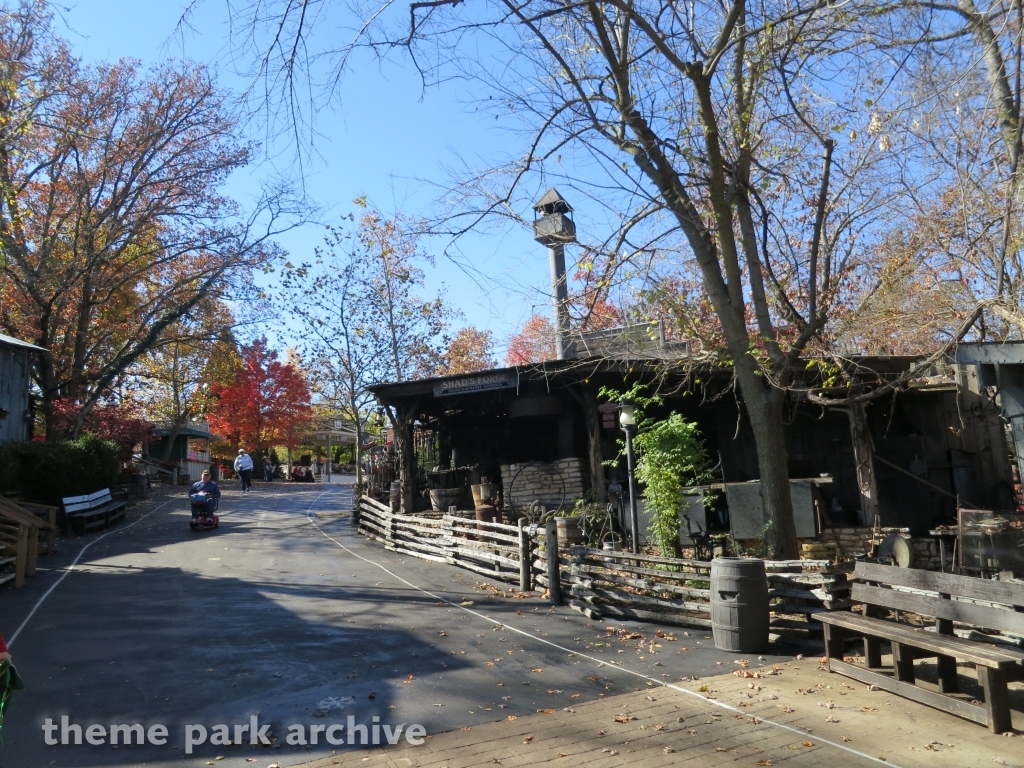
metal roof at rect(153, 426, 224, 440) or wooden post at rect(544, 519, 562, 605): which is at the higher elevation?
metal roof at rect(153, 426, 224, 440)

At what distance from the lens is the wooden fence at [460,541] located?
37.6 ft

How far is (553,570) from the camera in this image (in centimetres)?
1007

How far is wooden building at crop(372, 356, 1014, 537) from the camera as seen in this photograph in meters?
13.5

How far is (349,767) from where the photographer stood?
4.73 meters

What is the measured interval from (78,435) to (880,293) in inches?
785

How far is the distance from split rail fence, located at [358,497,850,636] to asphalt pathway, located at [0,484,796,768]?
31 centimetres

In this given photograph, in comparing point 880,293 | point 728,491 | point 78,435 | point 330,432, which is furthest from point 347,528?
point 330,432

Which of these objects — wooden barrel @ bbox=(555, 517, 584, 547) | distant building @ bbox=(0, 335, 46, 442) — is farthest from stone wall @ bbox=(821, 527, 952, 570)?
distant building @ bbox=(0, 335, 46, 442)

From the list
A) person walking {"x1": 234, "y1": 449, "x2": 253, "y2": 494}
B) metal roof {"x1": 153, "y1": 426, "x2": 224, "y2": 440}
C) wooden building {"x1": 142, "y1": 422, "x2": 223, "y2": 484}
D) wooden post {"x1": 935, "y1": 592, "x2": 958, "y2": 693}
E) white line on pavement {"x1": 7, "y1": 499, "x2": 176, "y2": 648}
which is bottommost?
wooden post {"x1": 935, "y1": 592, "x2": 958, "y2": 693}

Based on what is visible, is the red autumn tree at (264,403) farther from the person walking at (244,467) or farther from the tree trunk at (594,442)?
the tree trunk at (594,442)

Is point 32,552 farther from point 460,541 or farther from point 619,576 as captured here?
point 619,576

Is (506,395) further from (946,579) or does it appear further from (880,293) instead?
(946,579)

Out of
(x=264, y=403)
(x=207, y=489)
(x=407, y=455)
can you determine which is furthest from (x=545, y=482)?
(x=264, y=403)

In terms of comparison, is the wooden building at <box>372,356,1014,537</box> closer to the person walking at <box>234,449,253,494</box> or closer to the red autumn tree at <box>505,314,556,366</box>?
the red autumn tree at <box>505,314,556,366</box>
